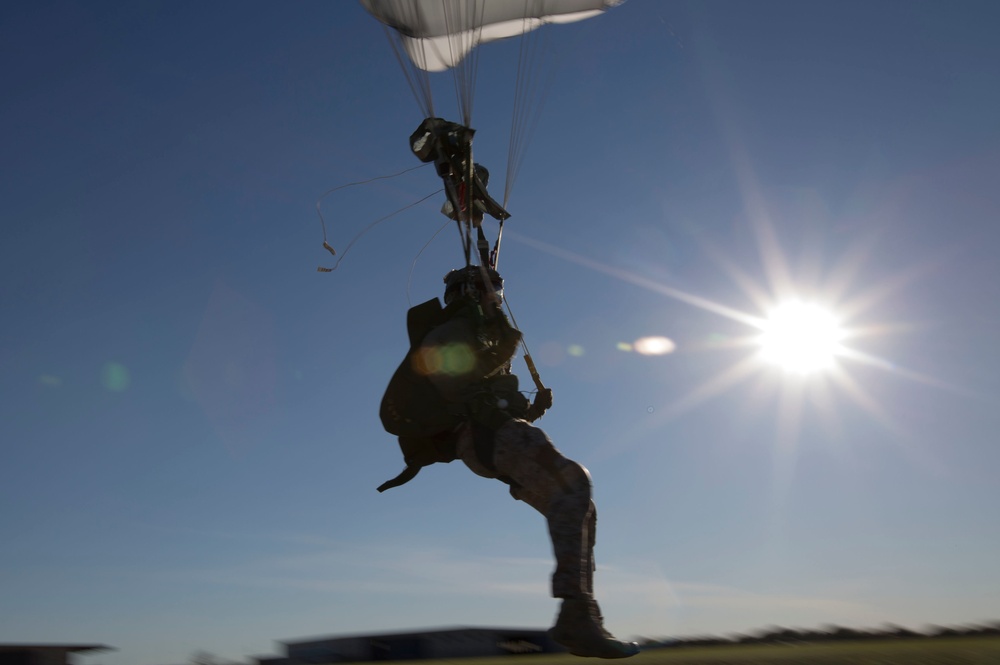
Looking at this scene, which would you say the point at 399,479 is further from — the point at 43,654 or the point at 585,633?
the point at 43,654

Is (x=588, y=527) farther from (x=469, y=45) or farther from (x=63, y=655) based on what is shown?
(x=63, y=655)

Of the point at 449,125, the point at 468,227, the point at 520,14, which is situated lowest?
the point at 468,227

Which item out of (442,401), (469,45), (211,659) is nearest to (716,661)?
(442,401)

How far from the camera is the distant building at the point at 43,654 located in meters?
13.2

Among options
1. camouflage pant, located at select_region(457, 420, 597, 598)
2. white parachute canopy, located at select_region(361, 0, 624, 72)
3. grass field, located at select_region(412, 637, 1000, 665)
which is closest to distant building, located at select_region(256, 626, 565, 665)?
grass field, located at select_region(412, 637, 1000, 665)

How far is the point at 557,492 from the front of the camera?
6.77 meters

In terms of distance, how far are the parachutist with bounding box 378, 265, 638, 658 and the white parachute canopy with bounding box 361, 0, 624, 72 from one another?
10.2ft

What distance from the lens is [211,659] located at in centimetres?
1105

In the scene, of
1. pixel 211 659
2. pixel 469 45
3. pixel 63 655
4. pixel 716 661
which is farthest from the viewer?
pixel 63 655

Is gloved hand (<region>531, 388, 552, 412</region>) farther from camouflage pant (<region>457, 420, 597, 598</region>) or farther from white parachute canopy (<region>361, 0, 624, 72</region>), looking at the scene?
white parachute canopy (<region>361, 0, 624, 72</region>)

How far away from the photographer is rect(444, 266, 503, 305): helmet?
293 inches

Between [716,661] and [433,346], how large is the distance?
3.41 metres

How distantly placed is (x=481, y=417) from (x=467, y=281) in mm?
1236

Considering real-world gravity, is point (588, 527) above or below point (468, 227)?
below
